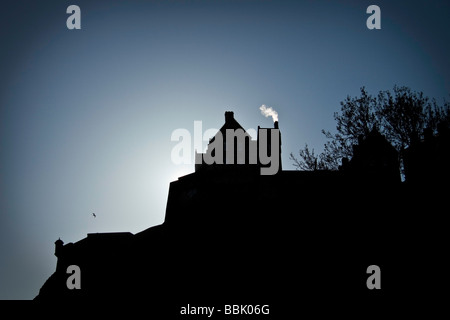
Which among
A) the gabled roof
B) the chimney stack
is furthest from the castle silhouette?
the chimney stack

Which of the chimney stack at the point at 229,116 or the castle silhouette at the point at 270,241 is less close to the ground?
the chimney stack at the point at 229,116

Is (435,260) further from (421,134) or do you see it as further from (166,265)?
(166,265)

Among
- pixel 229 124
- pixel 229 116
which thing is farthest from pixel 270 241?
pixel 229 116

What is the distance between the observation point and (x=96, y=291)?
58.6ft

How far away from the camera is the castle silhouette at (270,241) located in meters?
15.3

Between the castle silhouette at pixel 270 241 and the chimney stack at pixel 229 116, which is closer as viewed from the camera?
the castle silhouette at pixel 270 241

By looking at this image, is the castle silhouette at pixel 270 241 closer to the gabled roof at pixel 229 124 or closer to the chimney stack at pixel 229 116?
the gabled roof at pixel 229 124

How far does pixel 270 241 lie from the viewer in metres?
17.0

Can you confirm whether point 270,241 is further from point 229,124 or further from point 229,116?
point 229,116

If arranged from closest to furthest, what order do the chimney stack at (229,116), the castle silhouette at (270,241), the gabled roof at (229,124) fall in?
the castle silhouette at (270,241), the gabled roof at (229,124), the chimney stack at (229,116)

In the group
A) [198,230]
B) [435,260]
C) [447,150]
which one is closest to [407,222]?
[435,260]

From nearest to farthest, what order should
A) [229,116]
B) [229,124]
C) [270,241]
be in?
[270,241], [229,124], [229,116]

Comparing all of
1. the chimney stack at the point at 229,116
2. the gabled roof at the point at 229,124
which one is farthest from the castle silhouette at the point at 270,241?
the chimney stack at the point at 229,116

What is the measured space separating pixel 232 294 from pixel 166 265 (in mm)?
4234
